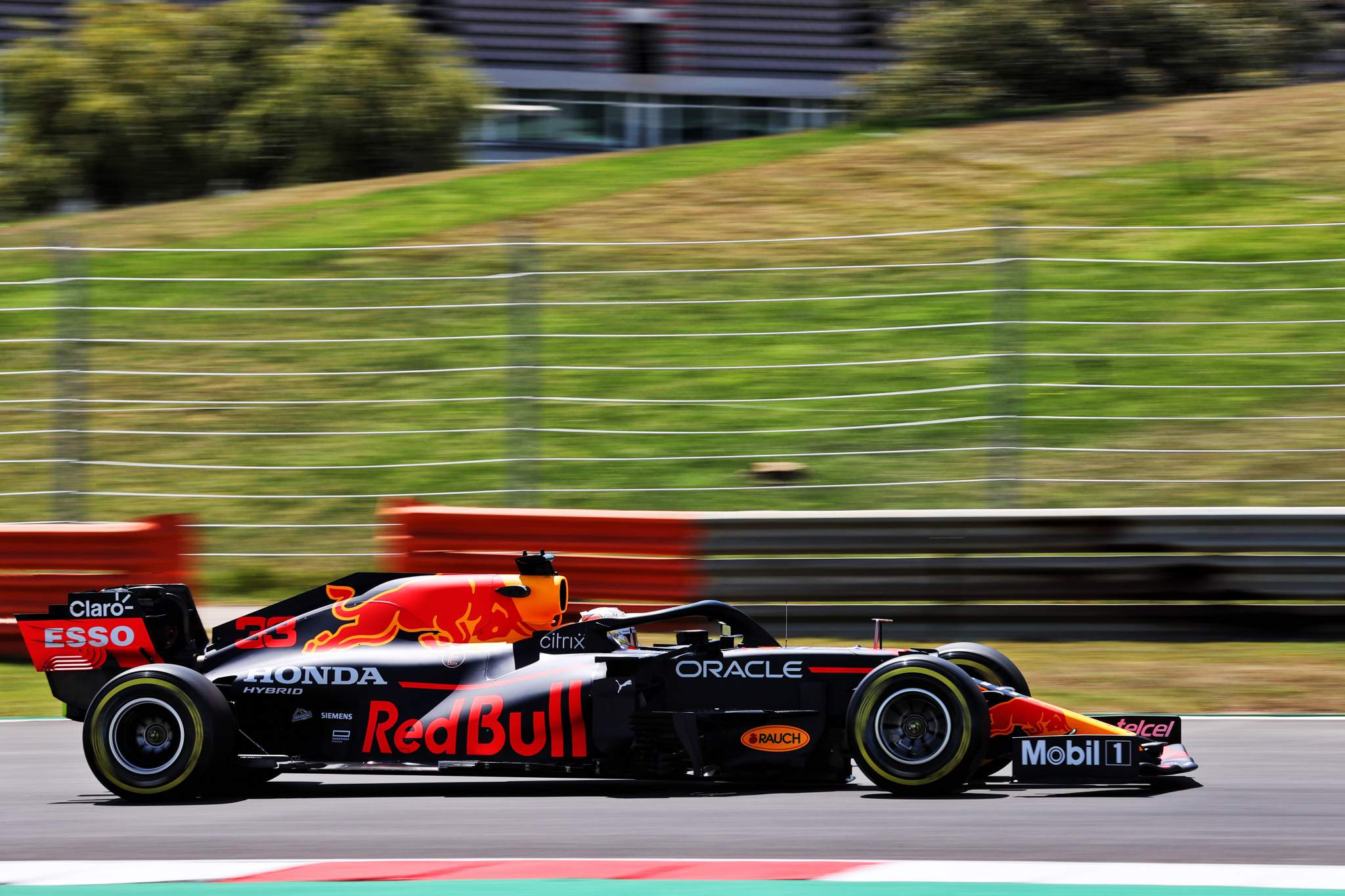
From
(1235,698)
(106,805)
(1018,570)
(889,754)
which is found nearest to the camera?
(889,754)

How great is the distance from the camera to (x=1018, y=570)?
9719 mm

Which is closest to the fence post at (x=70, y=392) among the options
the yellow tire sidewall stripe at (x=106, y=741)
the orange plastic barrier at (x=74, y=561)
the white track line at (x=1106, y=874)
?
the orange plastic barrier at (x=74, y=561)

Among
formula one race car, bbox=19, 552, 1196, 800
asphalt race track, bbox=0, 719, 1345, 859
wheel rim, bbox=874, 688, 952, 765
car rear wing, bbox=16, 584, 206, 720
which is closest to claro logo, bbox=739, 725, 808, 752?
formula one race car, bbox=19, 552, 1196, 800

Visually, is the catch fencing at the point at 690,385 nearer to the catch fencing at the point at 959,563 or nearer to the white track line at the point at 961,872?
the catch fencing at the point at 959,563

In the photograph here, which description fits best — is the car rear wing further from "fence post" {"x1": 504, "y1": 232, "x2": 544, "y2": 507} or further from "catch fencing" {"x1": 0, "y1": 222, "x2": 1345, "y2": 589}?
"fence post" {"x1": 504, "y1": 232, "x2": 544, "y2": 507}

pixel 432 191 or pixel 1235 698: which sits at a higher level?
pixel 432 191

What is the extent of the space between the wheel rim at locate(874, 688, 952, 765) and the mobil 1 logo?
0.96 ft

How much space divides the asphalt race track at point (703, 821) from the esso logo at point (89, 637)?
1.92 feet

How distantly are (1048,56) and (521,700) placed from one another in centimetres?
1599

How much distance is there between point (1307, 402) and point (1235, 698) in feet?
16.0

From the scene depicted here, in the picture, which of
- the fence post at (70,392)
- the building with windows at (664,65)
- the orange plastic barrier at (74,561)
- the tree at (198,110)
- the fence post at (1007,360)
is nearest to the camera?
the orange plastic barrier at (74,561)

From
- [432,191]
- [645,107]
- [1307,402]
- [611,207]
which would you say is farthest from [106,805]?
[645,107]

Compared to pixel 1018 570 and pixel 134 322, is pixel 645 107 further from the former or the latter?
pixel 1018 570

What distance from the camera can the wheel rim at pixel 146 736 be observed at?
619cm
